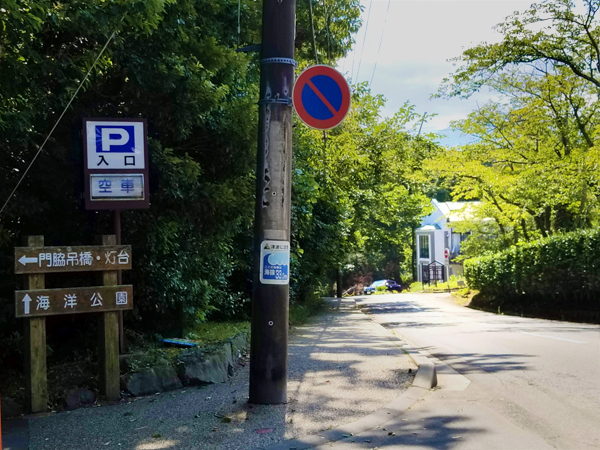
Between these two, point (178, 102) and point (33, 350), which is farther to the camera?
point (178, 102)

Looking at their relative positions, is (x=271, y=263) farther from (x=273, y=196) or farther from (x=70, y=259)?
(x=70, y=259)

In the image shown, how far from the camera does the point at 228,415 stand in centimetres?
575

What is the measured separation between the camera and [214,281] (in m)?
12.0

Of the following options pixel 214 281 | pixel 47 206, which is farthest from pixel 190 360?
pixel 214 281

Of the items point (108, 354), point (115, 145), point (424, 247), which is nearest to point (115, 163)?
point (115, 145)

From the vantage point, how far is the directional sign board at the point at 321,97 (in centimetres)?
607

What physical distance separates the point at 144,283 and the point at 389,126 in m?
15.3

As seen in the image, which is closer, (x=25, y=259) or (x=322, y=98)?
(x=322, y=98)

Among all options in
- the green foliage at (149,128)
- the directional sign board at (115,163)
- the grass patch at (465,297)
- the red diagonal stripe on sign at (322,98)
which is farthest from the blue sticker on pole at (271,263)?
the grass patch at (465,297)

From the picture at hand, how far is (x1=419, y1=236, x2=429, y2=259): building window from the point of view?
237 feet

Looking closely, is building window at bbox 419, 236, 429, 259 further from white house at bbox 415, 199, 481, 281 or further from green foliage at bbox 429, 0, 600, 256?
green foliage at bbox 429, 0, 600, 256

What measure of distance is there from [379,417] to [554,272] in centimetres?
1860

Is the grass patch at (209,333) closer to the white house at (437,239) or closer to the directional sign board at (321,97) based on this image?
the directional sign board at (321,97)

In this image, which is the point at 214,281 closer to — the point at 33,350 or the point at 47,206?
the point at 47,206
